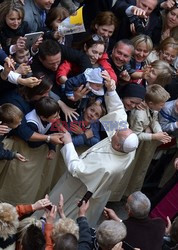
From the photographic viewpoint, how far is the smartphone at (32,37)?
518cm

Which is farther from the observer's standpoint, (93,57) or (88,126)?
(93,57)

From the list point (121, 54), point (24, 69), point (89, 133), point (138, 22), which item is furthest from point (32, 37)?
point (138, 22)

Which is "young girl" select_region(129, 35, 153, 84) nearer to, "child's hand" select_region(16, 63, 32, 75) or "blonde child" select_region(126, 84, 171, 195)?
"blonde child" select_region(126, 84, 171, 195)

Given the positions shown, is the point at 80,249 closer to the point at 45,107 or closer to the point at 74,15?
the point at 45,107

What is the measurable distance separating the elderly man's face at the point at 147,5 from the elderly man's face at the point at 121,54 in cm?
106

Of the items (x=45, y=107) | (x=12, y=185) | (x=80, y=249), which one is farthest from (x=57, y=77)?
(x=80, y=249)

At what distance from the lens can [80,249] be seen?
3.94m

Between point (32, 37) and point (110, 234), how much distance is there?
7.42 ft

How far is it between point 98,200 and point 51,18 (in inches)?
84.5

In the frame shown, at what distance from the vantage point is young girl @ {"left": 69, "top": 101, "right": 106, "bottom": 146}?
16.8 feet

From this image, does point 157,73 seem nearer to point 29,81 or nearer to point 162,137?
point 162,137

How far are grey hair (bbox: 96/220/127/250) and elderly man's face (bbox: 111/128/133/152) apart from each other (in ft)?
2.78

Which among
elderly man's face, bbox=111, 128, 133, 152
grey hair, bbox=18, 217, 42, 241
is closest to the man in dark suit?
elderly man's face, bbox=111, 128, 133, 152

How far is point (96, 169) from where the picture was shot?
466 cm
